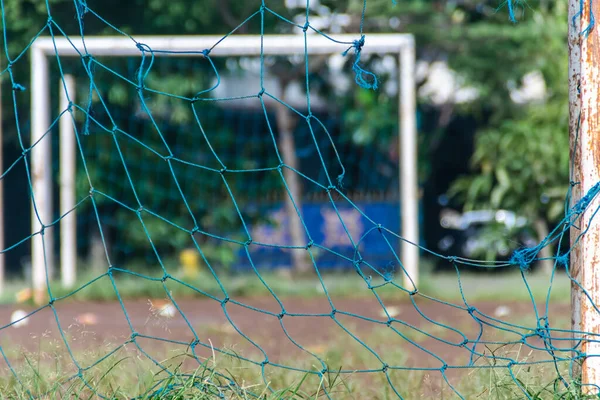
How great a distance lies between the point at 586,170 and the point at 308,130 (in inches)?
238

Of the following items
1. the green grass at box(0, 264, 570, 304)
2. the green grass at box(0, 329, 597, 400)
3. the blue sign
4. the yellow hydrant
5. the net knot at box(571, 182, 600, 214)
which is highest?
the blue sign

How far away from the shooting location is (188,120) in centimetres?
773

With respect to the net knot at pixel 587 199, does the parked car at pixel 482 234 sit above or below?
above

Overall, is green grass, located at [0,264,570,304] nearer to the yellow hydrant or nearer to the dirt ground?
the dirt ground

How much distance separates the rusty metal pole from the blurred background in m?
5.08

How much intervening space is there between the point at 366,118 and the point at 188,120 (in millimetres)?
1739

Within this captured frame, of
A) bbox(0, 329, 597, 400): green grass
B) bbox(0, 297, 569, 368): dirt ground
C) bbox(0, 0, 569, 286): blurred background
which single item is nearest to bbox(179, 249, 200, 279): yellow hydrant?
bbox(0, 0, 569, 286): blurred background

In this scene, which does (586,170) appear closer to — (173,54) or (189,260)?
(173,54)

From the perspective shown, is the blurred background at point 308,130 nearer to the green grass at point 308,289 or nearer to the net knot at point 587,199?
the green grass at point 308,289

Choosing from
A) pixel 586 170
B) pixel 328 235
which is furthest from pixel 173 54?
pixel 586 170

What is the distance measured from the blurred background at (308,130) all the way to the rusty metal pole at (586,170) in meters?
5.08

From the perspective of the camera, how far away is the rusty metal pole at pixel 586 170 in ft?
7.50

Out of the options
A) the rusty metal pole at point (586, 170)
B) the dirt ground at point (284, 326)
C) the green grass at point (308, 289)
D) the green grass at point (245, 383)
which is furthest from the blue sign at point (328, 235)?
the rusty metal pole at point (586, 170)

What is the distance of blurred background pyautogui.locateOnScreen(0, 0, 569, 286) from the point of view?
749cm
